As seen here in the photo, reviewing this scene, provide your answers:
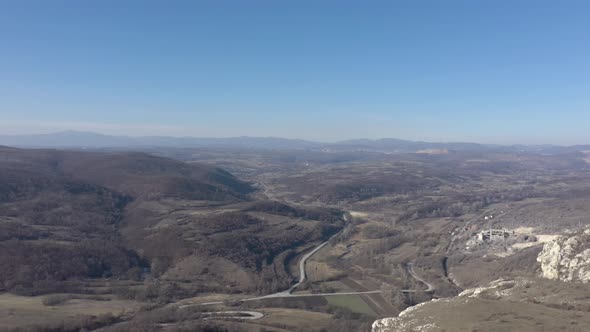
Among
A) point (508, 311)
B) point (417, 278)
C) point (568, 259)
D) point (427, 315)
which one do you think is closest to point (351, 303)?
point (417, 278)

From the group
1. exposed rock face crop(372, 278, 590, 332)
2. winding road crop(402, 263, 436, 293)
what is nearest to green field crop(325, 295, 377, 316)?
winding road crop(402, 263, 436, 293)

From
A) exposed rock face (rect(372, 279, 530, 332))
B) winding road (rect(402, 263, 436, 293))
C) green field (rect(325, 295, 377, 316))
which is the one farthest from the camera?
winding road (rect(402, 263, 436, 293))

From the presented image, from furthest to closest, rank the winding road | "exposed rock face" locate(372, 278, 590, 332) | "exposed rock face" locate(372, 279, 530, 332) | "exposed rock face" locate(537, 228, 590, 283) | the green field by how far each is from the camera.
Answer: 1. the winding road
2. the green field
3. "exposed rock face" locate(537, 228, 590, 283)
4. "exposed rock face" locate(372, 279, 530, 332)
5. "exposed rock face" locate(372, 278, 590, 332)

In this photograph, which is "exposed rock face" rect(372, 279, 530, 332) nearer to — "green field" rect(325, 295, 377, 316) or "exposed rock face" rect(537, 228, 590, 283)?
"exposed rock face" rect(537, 228, 590, 283)

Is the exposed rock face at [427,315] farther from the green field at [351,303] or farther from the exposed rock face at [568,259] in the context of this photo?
the green field at [351,303]

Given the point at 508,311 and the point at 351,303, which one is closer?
the point at 508,311

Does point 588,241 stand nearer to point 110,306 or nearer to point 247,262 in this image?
point 247,262

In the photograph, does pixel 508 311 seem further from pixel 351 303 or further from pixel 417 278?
pixel 417 278
